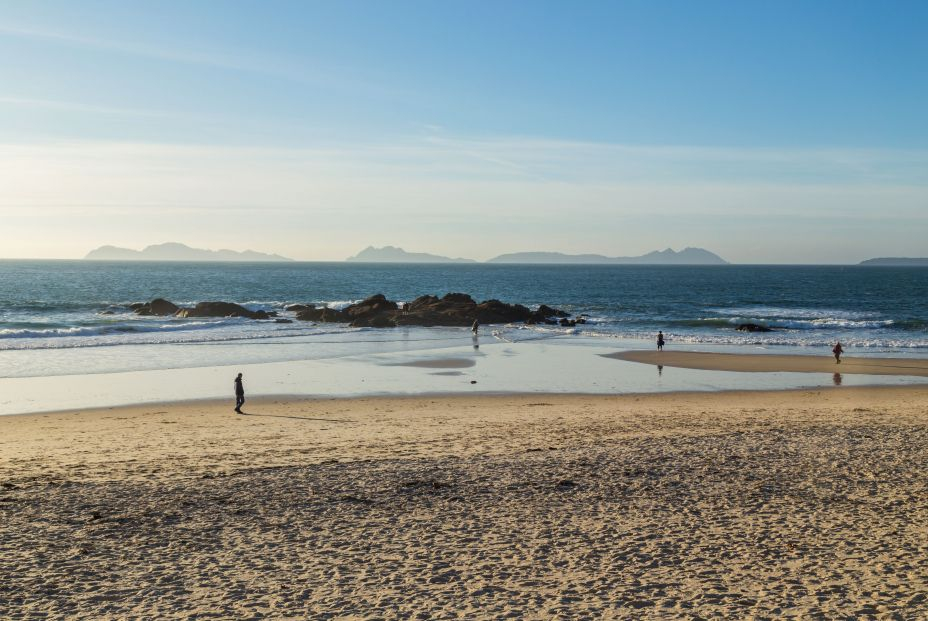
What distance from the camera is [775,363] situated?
117 ft

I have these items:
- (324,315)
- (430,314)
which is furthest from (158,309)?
(430,314)

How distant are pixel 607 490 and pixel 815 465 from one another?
14.5 ft

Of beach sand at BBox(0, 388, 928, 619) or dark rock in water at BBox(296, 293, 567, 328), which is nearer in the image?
beach sand at BBox(0, 388, 928, 619)

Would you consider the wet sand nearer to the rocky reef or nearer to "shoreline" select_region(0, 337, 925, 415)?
"shoreline" select_region(0, 337, 925, 415)

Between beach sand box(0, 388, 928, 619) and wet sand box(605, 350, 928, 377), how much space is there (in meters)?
15.5

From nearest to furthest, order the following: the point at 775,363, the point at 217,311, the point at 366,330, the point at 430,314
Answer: the point at 775,363 → the point at 366,330 → the point at 430,314 → the point at 217,311

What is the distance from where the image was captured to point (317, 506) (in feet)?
38.0

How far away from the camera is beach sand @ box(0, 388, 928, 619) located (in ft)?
26.7

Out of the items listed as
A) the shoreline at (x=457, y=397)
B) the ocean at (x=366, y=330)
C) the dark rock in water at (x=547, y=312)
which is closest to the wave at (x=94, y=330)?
the ocean at (x=366, y=330)

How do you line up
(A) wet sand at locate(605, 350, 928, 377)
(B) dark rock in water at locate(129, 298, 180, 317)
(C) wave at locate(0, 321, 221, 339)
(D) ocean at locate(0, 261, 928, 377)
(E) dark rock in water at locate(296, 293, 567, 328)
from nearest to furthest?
1. (A) wet sand at locate(605, 350, 928, 377)
2. (D) ocean at locate(0, 261, 928, 377)
3. (C) wave at locate(0, 321, 221, 339)
4. (E) dark rock in water at locate(296, 293, 567, 328)
5. (B) dark rock in water at locate(129, 298, 180, 317)

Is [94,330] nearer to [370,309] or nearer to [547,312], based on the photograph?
[370,309]

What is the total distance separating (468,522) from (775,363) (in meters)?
29.0

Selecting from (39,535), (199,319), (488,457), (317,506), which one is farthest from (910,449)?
(199,319)

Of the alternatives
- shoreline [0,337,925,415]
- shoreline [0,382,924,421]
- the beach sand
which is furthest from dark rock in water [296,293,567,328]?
the beach sand
